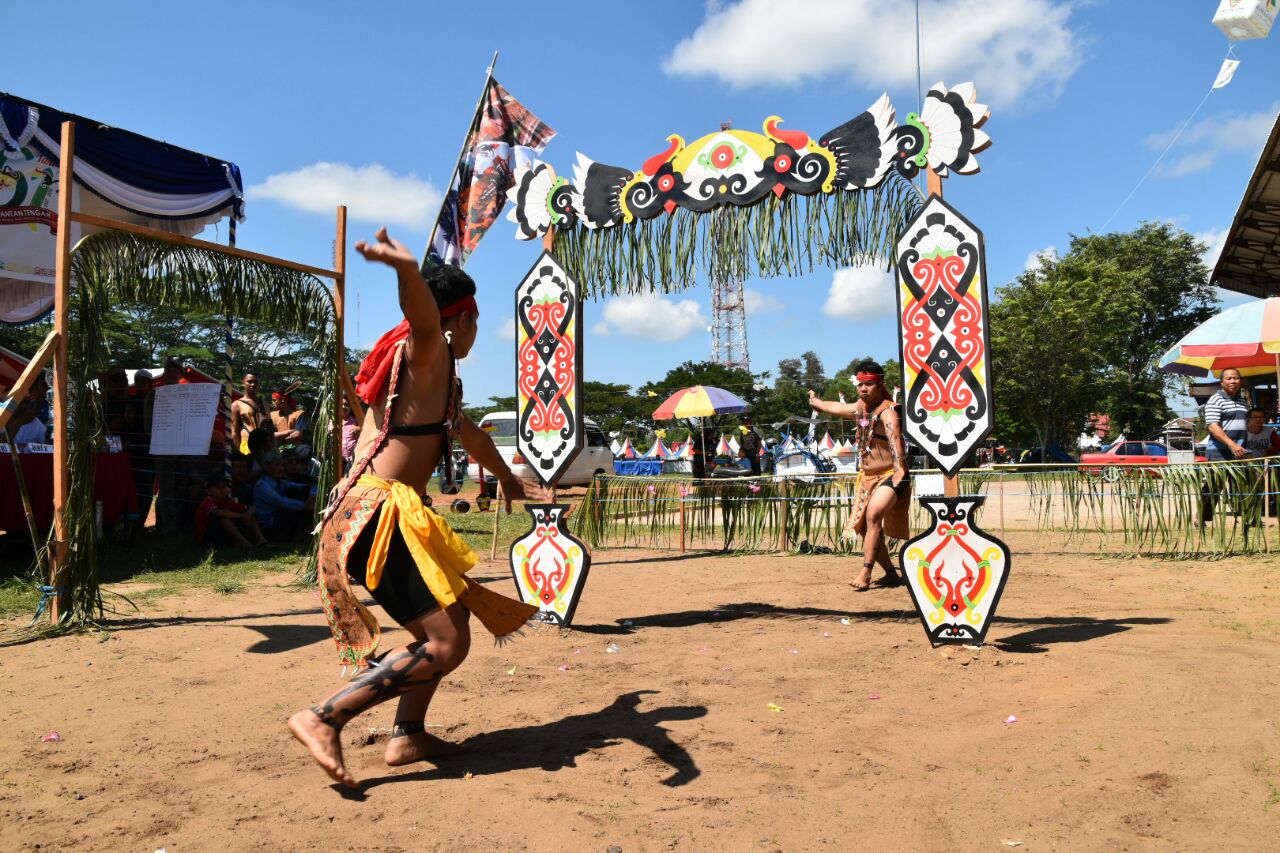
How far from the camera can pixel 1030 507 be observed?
892 cm

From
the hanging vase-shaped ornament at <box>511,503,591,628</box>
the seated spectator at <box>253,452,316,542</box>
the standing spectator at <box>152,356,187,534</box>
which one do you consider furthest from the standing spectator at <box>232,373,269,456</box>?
the hanging vase-shaped ornament at <box>511,503,591,628</box>

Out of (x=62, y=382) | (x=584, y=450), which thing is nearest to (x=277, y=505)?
(x=62, y=382)

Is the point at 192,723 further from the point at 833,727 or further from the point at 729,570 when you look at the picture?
the point at 729,570

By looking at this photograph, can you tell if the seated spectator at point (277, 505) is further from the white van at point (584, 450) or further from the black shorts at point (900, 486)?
the white van at point (584, 450)

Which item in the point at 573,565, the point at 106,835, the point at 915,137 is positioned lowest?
the point at 106,835

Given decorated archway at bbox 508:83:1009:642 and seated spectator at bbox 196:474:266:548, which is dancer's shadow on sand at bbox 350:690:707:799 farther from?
seated spectator at bbox 196:474:266:548

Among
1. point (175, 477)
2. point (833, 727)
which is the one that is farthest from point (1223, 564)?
point (175, 477)

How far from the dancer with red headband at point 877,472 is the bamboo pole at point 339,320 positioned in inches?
146

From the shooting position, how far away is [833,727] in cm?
342

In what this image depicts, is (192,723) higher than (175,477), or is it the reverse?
(175,477)

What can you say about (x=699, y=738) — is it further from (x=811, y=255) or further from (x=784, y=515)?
(x=784, y=515)

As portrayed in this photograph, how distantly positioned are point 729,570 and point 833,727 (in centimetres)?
430

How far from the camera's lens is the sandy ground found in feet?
8.29

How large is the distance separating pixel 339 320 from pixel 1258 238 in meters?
16.2
